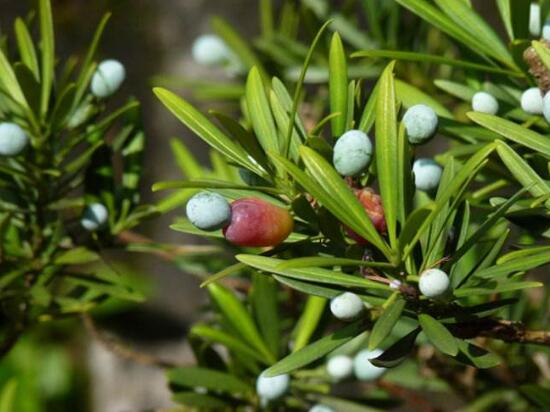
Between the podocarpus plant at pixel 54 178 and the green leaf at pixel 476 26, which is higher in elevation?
the green leaf at pixel 476 26

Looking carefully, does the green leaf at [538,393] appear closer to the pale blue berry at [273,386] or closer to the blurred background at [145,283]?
the pale blue berry at [273,386]

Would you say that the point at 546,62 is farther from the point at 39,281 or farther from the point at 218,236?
the point at 39,281

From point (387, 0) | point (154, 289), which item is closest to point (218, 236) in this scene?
point (387, 0)

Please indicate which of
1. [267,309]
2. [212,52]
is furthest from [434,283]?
[212,52]

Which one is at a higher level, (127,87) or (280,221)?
(280,221)

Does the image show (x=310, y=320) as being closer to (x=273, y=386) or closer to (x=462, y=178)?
(x=273, y=386)

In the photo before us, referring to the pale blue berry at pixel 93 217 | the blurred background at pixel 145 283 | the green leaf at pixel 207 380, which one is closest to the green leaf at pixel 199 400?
the green leaf at pixel 207 380
